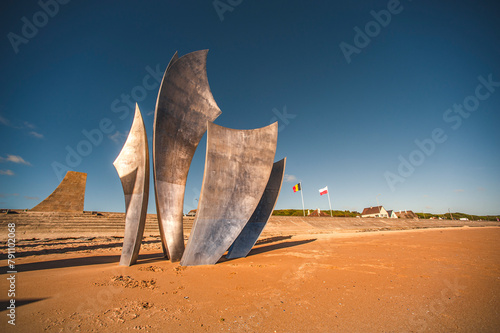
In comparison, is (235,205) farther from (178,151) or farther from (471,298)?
(471,298)

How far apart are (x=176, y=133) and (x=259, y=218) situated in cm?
534

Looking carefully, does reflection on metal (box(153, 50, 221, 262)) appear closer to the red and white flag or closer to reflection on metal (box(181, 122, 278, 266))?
reflection on metal (box(181, 122, 278, 266))

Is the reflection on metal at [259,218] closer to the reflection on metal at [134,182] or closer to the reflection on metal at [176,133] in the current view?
the reflection on metal at [176,133]

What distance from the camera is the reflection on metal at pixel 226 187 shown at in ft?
24.7

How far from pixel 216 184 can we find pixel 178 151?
2.19m

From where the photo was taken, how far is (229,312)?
12.5 feet

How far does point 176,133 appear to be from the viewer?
332 inches

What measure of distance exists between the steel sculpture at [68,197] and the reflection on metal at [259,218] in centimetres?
2325

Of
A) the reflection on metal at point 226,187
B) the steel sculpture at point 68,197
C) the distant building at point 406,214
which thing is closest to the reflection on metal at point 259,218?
the reflection on metal at point 226,187

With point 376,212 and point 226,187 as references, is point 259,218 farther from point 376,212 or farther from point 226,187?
point 376,212

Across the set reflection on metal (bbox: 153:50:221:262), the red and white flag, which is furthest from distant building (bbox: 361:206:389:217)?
reflection on metal (bbox: 153:50:221:262)

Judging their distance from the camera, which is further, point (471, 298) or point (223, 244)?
point (223, 244)

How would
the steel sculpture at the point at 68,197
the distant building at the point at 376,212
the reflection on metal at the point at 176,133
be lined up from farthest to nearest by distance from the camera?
the distant building at the point at 376,212, the steel sculpture at the point at 68,197, the reflection on metal at the point at 176,133

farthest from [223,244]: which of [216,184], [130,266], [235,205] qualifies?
[130,266]
